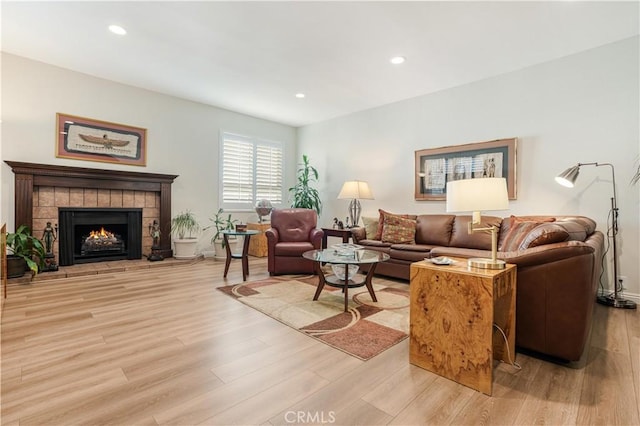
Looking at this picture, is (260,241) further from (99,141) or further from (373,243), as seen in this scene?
(99,141)

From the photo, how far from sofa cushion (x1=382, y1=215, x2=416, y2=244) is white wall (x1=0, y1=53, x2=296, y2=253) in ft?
10.4

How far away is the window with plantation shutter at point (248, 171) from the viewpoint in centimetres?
618

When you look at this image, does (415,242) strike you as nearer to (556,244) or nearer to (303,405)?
(556,244)

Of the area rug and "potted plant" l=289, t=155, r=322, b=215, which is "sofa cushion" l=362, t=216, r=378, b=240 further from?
"potted plant" l=289, t=155, r=322, b=215

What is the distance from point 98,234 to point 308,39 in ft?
14.2

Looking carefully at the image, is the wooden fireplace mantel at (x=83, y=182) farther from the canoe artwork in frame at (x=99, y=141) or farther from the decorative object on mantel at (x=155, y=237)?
the canoe artwork in frame at (x=99, y=141)

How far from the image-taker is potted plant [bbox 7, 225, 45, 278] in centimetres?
378

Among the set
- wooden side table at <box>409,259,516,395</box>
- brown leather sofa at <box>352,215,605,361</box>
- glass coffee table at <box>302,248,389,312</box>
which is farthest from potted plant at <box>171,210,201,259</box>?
brown leather sofa at <box>352,215,605,361</box>

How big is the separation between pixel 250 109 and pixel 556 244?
5405 mm

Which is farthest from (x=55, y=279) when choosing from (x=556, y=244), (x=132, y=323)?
(x=556, y=244)

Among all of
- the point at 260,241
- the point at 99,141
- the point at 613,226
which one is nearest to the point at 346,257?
the point at 613,226

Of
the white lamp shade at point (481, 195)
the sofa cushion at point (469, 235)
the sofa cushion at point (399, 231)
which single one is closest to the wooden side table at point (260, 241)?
the sofa cushion at point (399, 231)

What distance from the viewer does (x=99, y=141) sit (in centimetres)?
474

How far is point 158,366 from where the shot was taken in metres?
1.92
